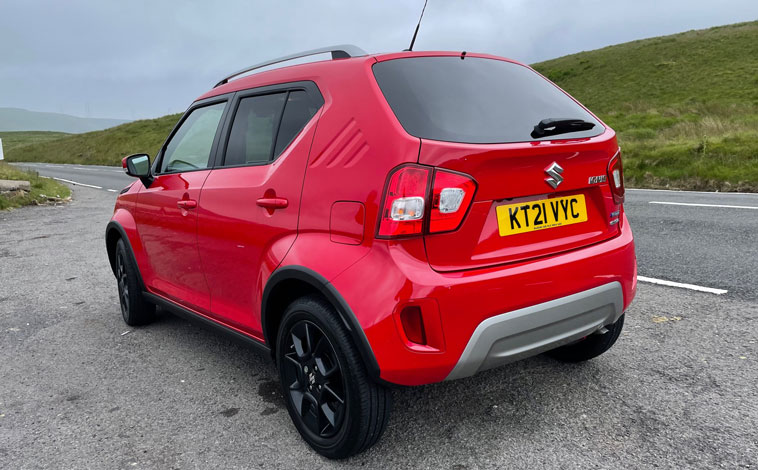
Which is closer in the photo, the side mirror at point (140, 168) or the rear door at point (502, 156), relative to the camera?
the rear door at point (502, 156)

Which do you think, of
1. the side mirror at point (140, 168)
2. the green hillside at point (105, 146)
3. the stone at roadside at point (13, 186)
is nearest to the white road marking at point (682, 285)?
the side mirror at point (140, 168)

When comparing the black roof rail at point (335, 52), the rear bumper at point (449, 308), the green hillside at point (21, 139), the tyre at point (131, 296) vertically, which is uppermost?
the green hillside at point (21, 139)

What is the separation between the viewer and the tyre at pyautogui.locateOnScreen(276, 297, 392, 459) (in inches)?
91.3

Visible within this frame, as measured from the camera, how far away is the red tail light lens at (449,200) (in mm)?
2178

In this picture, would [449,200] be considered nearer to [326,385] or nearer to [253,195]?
[326,385]

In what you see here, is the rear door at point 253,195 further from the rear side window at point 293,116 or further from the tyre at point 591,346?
the tyre at point 591,346

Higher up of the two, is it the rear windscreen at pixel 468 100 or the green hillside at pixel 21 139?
A: the green hillside at pixel 21 139

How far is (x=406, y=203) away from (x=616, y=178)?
121cm

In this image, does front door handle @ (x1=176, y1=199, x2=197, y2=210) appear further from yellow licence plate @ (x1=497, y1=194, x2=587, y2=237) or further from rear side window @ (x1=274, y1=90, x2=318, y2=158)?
yellow licence plate @ (x1=497, y1=194, x2=587, y2=237)

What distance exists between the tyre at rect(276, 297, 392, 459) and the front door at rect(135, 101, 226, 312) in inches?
37.6

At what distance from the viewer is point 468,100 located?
8.17 ft

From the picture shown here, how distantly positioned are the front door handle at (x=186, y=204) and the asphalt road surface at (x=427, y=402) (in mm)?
784

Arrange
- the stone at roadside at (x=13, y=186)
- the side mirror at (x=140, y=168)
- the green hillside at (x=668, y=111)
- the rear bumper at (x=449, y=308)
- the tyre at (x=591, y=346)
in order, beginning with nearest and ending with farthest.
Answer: the rear bumper at (x=449, y=308) → the tyre at (x=591, y=346) → the side mirror at (x=140, y=168) → the green hillside at (x=668, y=111) → the stone at roadside at (x=13, y=186)

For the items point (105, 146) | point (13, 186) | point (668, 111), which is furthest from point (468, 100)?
point (105, 146)
